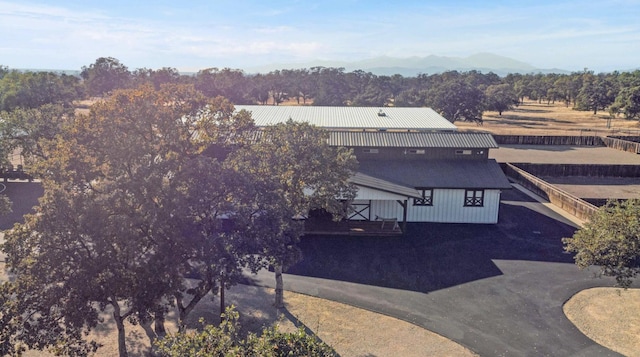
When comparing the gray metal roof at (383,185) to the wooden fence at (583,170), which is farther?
the wooden fence at (583,170)

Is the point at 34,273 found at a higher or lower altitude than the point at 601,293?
higher

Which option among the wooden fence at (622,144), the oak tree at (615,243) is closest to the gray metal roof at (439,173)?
the oak tree at (615,243)

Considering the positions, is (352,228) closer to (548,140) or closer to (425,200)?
(425,200)

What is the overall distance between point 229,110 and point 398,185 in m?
16.4

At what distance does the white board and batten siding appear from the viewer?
30.8 m

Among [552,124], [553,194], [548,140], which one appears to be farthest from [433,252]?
[552,124]

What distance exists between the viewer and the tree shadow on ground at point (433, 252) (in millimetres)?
23031

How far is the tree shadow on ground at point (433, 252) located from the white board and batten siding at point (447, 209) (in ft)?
2.22

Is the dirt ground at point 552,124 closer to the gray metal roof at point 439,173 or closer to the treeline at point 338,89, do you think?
the treeline at point 338,89

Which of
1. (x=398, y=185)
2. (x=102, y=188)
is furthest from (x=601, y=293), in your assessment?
(x=102, y=188)

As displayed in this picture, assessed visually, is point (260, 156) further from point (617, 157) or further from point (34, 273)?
point (617, 157)

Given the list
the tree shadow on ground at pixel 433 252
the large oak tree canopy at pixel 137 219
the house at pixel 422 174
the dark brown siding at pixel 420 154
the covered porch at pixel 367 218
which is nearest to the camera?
the large oak tree canopy at pixel 137 219

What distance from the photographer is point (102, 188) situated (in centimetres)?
1391

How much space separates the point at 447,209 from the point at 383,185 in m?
5.57
